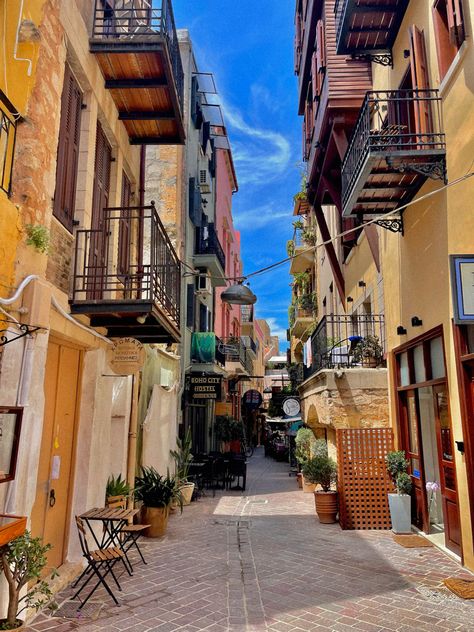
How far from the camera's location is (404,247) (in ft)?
29.5

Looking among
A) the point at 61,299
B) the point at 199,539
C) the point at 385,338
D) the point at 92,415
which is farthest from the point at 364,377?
the point at 61,299

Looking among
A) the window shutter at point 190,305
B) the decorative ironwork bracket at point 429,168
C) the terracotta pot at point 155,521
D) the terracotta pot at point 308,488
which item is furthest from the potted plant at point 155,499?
the window shutter at point 190,305

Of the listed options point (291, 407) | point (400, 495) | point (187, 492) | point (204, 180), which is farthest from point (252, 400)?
point (400, 495)

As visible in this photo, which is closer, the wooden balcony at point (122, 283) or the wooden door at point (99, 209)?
the wooden balcony at point (122, 283)

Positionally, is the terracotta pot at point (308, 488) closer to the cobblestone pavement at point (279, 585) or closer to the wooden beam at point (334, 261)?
the cobblestone pavement at point (279, 585)

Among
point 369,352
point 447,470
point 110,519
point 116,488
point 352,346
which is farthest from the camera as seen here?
point 352,346

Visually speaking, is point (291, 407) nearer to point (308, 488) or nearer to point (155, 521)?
point (308, 488)

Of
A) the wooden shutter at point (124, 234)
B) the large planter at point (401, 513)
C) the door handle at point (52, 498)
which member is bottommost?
the large planter at point (401, 513)

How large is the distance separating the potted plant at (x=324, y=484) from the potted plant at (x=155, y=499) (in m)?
2.73

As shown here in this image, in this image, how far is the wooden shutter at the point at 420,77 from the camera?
7453 millimetres

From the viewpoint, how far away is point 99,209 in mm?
7648

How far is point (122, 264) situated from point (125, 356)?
74.0 inches

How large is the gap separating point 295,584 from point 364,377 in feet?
17.7

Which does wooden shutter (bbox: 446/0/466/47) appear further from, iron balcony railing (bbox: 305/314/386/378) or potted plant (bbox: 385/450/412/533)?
potted plant (bbox: 385/450/412/533)
